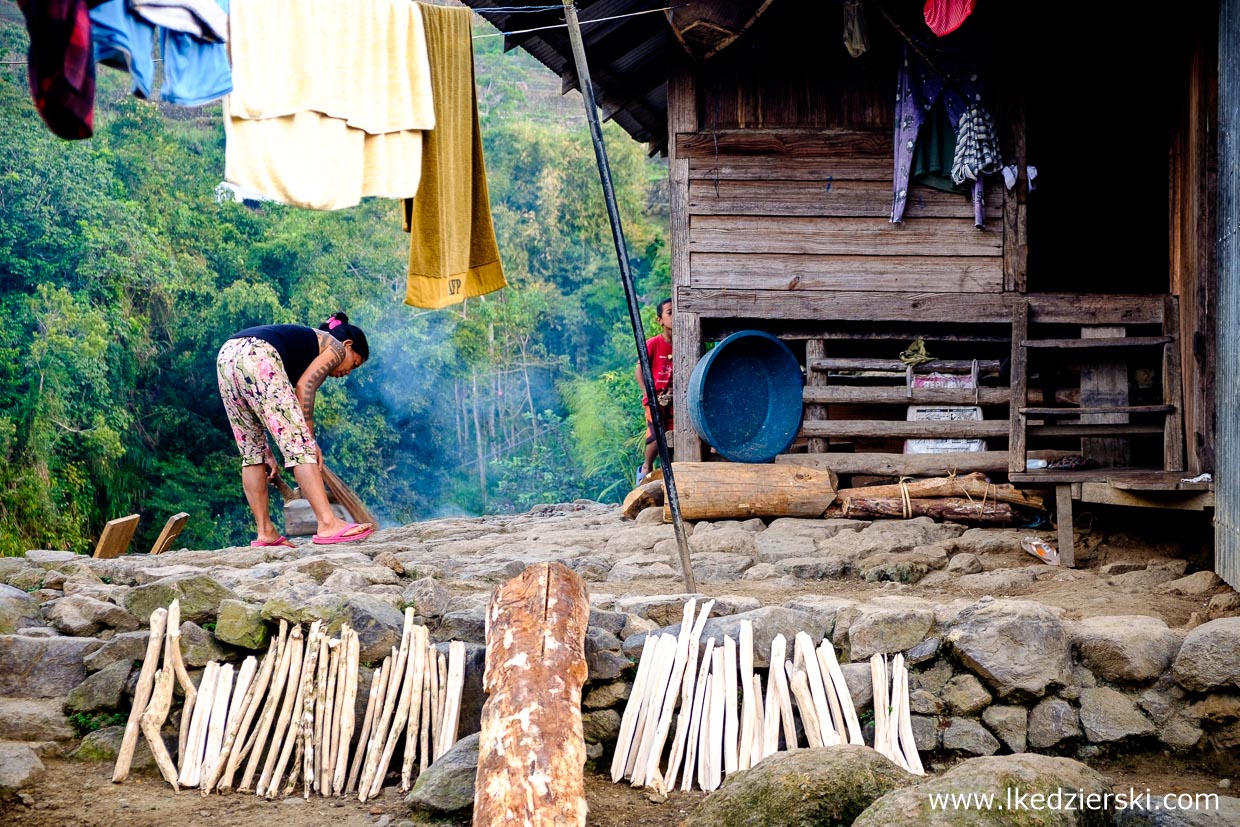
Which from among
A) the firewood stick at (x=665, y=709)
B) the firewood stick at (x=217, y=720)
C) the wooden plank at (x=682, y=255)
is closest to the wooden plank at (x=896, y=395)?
the wooden plank at (x=682, y=255)

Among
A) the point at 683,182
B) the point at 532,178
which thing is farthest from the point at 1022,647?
the point at 532,178

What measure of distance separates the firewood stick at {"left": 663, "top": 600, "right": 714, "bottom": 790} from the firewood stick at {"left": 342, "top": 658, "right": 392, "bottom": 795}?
120cm

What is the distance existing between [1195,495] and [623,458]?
17707mm

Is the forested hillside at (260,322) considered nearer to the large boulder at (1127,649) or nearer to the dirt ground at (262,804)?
the dirt ground at (262,804)

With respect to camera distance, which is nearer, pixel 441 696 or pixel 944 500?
pixel 441 696

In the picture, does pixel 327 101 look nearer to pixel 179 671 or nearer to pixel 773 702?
pixel 179 671

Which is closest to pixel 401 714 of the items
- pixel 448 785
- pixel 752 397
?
pixel 448 785

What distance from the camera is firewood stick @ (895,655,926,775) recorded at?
13.8 ft

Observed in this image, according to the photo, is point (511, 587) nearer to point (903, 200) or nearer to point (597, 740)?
point (597, 740)

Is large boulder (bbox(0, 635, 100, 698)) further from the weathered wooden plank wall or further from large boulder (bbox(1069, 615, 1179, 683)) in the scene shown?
the weathered wooden plank wall

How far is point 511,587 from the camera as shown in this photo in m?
4.45

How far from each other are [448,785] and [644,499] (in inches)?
159

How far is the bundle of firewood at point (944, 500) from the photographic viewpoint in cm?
691

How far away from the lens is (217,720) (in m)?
4.29
